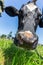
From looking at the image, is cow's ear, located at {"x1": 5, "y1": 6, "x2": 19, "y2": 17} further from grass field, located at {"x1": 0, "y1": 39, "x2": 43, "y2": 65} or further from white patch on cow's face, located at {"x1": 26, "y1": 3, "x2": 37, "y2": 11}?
grass field, located at {"x1": 0, "y1": 39, "x2": 43, "y2": 65}

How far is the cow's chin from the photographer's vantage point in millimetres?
6289

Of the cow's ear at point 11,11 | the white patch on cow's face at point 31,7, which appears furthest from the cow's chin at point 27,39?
the cow's ear at point 11,11

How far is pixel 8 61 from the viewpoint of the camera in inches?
271

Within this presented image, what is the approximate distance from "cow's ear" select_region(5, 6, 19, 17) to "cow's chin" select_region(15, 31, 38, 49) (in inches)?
76.8

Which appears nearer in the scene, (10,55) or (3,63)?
(3,63)

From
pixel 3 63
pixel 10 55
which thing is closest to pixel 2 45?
pixel 10 55

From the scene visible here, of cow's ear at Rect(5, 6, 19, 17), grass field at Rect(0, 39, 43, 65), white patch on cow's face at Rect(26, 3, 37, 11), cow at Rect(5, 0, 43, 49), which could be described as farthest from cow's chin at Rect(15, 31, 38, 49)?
cow's ear at Rect(5, 6, 19, 17)

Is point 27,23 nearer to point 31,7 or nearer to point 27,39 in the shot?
point 31,7

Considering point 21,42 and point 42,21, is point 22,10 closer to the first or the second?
point 42,21

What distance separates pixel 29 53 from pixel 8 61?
897mm

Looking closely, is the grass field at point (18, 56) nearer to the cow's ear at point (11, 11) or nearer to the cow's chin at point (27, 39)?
the cow's chin at point (27, 39)

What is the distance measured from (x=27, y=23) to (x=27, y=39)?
43.7 inches

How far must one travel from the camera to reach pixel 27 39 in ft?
20.6

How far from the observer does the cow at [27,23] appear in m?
6.35
